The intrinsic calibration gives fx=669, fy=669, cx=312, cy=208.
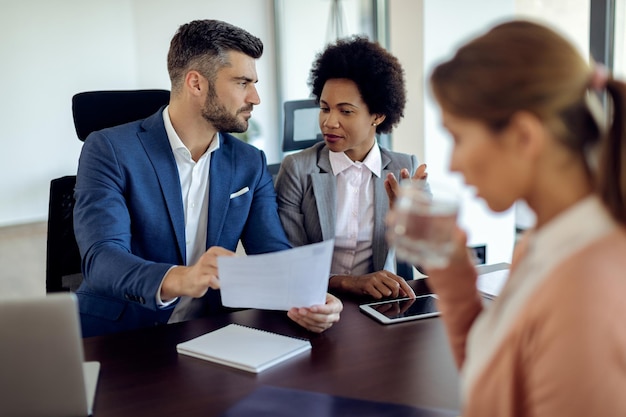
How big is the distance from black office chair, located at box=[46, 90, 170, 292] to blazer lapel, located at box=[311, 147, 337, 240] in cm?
58

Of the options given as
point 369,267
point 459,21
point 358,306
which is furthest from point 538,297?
point 459,21

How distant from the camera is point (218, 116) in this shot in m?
2.17

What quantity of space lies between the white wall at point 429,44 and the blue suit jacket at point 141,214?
1.66 m

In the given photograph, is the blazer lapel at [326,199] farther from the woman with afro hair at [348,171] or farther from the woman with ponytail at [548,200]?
the woman with ponytail at [548,200]

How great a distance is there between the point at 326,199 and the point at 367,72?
503mm

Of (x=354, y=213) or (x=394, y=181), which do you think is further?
(x=354, y=213)

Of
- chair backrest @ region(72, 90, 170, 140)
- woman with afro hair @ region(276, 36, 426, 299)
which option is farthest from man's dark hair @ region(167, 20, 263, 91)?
woman with afro hair @ region(276, 36, 426, 299)

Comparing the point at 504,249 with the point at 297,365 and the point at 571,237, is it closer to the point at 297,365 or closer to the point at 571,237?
the point at 297,365

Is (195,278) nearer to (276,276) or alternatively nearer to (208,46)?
(276,276)

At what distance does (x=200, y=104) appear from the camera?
85.0 inches

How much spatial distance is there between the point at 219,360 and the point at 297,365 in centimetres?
16

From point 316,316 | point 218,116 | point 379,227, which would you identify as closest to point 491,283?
point 379,227

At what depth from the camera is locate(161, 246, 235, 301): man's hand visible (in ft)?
4.93

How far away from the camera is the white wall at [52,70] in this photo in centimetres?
405
